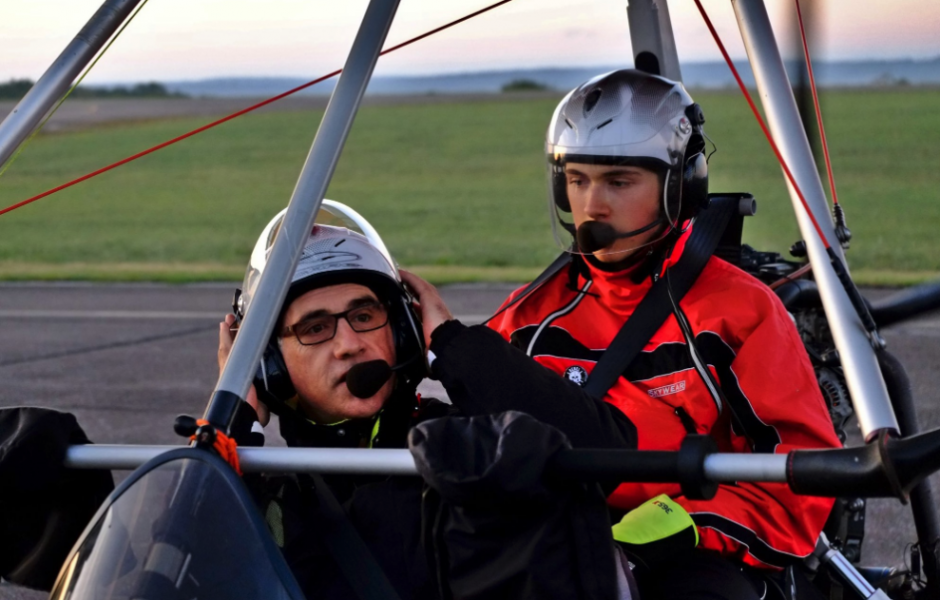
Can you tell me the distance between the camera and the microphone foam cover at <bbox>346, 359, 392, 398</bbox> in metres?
2.19

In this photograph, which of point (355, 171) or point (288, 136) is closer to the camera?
point (355, 171)

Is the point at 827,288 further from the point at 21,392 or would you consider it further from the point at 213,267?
the point at 213,267

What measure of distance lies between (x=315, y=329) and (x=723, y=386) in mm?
851

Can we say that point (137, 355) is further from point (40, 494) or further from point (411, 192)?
point (411, 192)

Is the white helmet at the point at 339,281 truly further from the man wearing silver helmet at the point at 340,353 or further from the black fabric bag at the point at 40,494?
the black fabric bag at the point at 40,494

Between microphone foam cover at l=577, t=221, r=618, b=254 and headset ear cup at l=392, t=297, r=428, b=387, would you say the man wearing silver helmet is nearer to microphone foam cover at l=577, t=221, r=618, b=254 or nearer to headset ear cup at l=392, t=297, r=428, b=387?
headset ear cup at l=392, t=297, r=428, b=387

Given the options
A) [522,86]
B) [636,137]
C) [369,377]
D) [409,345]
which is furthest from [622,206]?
[522,86]

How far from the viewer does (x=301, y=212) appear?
6.12 ft

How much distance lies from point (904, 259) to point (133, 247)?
31.9ft

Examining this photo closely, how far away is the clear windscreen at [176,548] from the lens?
1535mm

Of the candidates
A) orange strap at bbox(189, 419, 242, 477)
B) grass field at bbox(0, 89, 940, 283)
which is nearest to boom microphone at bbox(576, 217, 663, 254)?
grass field at bbox(0, 89, 940, 283)

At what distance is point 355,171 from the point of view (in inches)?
1090

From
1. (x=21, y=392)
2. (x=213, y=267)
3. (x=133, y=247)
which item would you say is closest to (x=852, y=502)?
(x=21, y=392)

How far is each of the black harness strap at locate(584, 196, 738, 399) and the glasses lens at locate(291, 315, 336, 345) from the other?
0.59 metres
